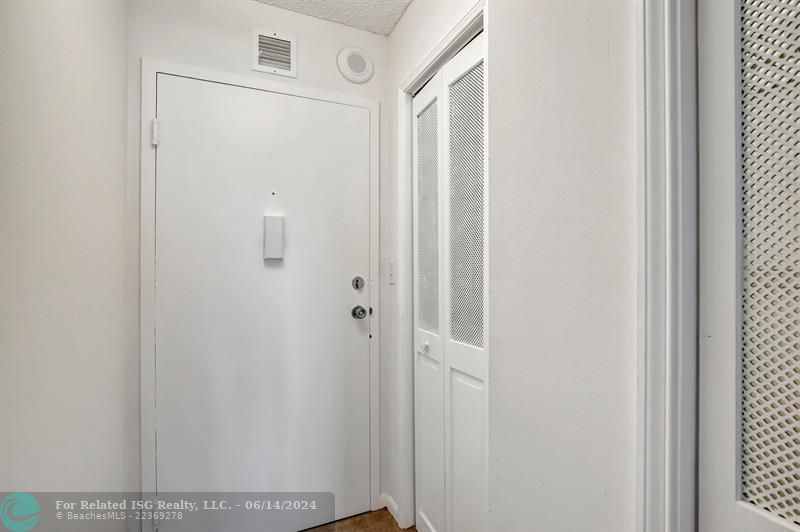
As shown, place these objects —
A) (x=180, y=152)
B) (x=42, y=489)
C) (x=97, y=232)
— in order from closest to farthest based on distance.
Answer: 1. (x=42, y=489)
2. (x=97, y=232)
3. (x=180, y=152)

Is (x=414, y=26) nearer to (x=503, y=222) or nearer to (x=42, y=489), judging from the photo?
(x=503, y=222)

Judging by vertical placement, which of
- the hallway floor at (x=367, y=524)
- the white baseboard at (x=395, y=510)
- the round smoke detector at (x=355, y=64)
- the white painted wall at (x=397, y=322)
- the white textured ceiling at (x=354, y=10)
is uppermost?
the white textured ceiling at (x=354, y=10)

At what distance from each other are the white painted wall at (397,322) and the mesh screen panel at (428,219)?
9 cm

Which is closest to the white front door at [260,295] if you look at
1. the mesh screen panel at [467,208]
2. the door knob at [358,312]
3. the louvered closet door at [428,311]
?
the door knob at [358,312]

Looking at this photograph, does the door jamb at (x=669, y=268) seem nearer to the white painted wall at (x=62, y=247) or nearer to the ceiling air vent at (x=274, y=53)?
the white painted wall at (x=62, y=247)

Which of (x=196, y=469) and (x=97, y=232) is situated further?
(x=196, y=469)

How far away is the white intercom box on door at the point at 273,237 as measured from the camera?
159 centimetres

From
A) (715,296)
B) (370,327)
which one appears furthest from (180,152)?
(715,296)

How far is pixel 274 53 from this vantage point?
1641 millimetres

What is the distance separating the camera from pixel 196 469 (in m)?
1.50

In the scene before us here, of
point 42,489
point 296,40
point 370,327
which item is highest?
point 296,40

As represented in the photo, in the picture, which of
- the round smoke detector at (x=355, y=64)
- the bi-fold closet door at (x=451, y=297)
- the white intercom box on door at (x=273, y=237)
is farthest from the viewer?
the round smoke detector at (x=355, y=64)

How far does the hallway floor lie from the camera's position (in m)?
1.67

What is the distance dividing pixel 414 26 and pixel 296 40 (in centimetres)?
54
